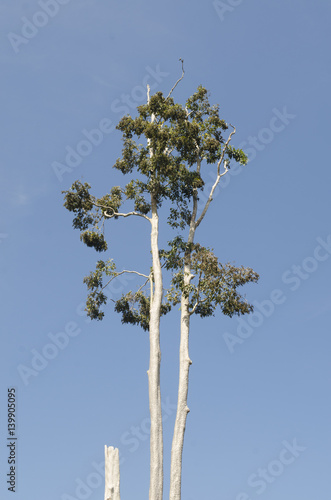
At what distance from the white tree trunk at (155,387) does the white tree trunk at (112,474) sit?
2.87 metres

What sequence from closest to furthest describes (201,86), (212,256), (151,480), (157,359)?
1. (151,480)
2. (157,359)
3. (212,256)
4. (201,86)

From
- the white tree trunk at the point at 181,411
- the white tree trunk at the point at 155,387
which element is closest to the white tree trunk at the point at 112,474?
the white tree trunk at the point at 155,387

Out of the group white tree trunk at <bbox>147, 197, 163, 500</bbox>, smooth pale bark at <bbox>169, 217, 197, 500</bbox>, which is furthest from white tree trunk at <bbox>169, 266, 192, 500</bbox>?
white tree trunk at <bbox>147, 197, 163, 500</bbox>

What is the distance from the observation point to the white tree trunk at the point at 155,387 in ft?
66.0

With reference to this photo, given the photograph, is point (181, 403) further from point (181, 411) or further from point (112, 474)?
point (112, 474)

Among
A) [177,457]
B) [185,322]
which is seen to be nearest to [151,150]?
[185,322]

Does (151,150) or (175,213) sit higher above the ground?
(151,150)

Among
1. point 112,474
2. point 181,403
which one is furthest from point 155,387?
point 112,474

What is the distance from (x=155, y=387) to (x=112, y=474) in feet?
14.5

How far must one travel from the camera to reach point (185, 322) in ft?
74.9

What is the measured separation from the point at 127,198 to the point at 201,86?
5.76 m

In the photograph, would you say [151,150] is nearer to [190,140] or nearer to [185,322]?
[190,140]

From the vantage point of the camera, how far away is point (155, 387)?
21.4 m

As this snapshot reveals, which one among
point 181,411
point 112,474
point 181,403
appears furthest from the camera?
point 181,403
